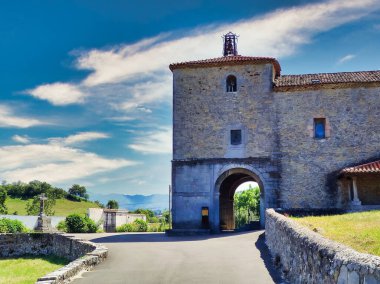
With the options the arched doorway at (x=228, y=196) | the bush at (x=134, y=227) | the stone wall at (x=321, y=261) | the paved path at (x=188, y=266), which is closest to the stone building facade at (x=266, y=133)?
the arched doorway at (x=228, y=196)

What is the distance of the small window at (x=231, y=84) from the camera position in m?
28.6

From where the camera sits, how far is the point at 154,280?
1074cm

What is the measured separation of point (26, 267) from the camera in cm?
2219

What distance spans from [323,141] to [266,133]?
354cm

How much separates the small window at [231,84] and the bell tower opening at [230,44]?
676 centimetres

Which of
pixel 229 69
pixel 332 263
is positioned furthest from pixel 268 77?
pixel 332 263

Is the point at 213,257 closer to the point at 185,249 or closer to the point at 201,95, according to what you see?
the point at 185,249

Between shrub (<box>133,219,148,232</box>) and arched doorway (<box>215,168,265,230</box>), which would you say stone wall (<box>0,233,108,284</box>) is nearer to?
arched doorway (<box>215,168,265,230</box>)

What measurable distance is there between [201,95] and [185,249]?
1343 centimetres

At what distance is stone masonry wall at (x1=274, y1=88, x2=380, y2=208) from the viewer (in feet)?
87.7

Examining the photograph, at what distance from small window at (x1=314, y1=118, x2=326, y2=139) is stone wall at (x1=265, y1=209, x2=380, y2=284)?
58.2 feet

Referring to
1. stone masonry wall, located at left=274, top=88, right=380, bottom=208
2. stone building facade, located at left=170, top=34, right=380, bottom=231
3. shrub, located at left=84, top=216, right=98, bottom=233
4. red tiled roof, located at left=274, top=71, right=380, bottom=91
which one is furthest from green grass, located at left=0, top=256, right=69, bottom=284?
red tiled roof, located at left=274, top=71, right=380, bottom=91

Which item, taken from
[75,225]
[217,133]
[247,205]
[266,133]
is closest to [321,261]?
[266,133]

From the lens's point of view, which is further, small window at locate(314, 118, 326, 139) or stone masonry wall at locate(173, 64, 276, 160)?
stone masonry wall at locate(173, 64, 276, 160)
